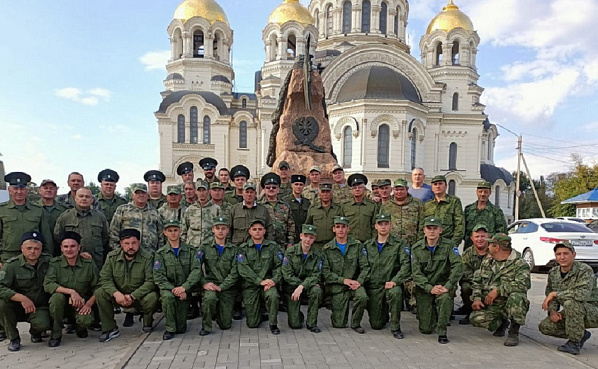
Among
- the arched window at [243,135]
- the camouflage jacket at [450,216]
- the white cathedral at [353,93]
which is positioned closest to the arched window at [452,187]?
the white cathedral at [353,93]

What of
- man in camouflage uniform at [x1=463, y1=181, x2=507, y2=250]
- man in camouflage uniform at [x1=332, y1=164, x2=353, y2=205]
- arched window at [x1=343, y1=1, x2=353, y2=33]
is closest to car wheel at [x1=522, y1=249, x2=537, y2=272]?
man in camouflage uniform at [x1=463, y1=181, x2=507, y2=250]

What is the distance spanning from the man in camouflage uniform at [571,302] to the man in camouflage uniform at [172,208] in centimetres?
439

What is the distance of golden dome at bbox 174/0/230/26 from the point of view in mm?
33594

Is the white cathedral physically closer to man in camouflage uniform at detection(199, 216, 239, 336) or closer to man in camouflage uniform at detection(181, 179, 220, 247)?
man in camouflage uniform at detection(181, 179, 220, 247)

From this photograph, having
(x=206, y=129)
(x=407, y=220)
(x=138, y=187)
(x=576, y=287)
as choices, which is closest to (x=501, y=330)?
(x=576, y=287)

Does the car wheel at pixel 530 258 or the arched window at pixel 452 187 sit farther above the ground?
the arched window at pixel 452 187


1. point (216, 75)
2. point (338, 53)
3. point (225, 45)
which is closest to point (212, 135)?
point (216, 75)

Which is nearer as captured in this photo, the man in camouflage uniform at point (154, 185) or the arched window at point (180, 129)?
the man in camouflage uniform at point (154, 185)

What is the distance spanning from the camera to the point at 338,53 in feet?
111

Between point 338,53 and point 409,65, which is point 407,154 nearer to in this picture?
point 409,65

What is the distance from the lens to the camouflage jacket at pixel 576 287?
4.43 metres

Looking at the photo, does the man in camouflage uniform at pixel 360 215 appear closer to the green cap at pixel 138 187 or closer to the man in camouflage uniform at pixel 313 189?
the man in camouflage uniform at pixel 313 189

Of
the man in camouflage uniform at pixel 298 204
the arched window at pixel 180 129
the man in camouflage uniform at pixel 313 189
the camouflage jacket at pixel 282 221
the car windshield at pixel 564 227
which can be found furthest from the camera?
the arched window at pixel 180 129

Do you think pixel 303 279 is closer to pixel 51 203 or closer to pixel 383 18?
pixel 51 203
